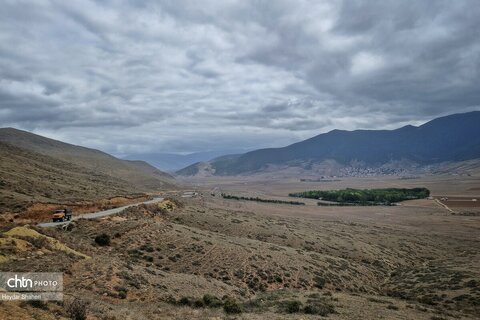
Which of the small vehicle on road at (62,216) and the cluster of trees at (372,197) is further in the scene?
the cluster of trees at (372,197)

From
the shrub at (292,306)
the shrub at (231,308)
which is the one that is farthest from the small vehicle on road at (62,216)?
the shrub at (292,306)

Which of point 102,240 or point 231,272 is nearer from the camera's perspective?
point 102,240

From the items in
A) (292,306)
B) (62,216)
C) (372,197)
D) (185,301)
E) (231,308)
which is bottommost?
(372,197)

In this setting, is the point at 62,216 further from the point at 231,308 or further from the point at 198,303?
the point at 231,308

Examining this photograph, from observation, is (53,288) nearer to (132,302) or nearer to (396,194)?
(132,302)

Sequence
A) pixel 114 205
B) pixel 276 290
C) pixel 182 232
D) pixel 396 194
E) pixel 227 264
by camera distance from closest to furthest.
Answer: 1. pixel 276 290
2. pixel 227 264
3. pixel 182 232
4. pixel 114 205
5. pixel 396 194

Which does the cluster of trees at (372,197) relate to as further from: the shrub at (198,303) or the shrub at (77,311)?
the shrub at (77,311)

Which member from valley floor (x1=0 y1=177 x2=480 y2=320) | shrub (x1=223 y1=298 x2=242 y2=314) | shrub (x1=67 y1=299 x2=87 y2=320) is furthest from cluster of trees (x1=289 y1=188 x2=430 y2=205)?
shrub (x1=67 y1=299 x2=87 y2=320)

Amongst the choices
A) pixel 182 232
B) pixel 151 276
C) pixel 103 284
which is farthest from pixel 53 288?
pixel 182 232

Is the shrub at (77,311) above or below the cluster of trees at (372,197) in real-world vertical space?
above

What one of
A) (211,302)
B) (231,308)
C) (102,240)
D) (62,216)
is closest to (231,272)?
(211,302)

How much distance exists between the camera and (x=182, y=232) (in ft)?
127

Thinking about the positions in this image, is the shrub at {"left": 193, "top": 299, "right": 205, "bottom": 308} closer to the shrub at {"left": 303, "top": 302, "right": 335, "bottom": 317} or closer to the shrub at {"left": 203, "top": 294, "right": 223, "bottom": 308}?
the shrub at {"left": 203, "top": 294, "right": 223, "bottom": 308}

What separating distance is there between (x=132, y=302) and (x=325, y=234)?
154 feet
